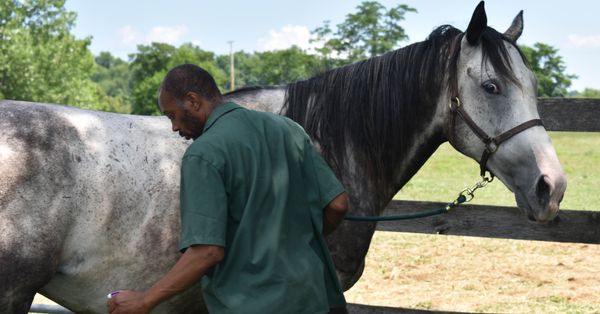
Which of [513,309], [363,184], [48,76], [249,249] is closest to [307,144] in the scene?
[249,249]

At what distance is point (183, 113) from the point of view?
2512 millimetres

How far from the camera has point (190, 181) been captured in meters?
2.29

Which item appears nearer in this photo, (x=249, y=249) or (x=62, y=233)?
(x=249, y=249)

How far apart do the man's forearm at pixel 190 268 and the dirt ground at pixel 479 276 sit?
4461 millimetres

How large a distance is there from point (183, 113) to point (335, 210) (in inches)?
27.1

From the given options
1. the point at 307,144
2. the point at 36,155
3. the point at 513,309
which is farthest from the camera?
the point at 513,309

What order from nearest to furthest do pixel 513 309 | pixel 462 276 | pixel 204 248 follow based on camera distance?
pixel 204 248 → pixel 513 309 → pixel 462 276

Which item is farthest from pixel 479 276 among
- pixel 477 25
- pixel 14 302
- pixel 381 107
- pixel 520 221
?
pixel 14 302

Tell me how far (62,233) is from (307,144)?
3.86 feet

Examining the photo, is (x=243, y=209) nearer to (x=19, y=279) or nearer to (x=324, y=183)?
(x=324, y=183)

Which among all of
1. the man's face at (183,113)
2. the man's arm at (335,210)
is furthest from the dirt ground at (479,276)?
the man's face at (183,113)

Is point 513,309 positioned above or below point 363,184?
below

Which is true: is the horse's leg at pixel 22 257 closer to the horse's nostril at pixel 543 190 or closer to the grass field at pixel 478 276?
the horse's nostril at pixel 543 190

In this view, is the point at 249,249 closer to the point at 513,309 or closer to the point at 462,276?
the point at 513,309
